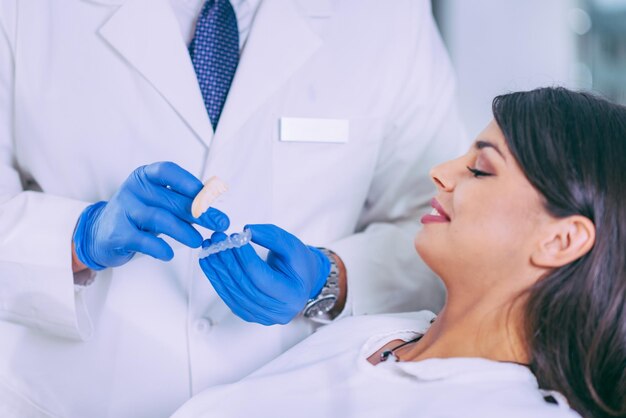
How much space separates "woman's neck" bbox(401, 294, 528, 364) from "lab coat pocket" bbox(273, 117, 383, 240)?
1.02 feet

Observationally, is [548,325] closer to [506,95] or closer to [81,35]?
[506,95]

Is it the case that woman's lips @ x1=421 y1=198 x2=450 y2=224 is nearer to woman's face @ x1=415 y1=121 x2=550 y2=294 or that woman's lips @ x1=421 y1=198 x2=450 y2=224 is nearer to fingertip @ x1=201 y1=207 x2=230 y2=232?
woman's face @ x1=415 y1=121 x2=550 y2=294

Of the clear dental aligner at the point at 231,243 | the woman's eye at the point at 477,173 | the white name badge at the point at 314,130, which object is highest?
the white name badge at the point at 314,130

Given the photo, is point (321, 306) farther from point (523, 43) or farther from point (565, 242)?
point (523, 43)

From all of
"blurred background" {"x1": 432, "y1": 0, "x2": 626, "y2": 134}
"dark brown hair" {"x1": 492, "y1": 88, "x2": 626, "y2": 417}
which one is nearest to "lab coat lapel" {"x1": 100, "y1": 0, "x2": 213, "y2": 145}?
"dark brown hair" {"x1": 492, "y1": 88, "x2": 626, "y2": 417}

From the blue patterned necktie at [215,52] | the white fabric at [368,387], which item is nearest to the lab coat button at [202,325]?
the white fabric at [368,387]

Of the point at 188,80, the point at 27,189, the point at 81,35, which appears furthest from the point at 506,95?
the point at 27,189

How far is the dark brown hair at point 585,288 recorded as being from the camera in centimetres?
101

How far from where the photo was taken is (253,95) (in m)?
1.26

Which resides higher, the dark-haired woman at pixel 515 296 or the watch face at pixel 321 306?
the dark-haired woman at pixel 515 296

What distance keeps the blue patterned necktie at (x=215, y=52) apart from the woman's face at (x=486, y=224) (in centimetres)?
43

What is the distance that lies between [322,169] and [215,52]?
0.91 ft

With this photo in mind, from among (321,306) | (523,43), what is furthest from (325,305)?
(523,43)

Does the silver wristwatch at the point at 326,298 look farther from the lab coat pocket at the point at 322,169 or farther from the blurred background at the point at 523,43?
the blurred background at the point at 523,43
